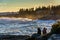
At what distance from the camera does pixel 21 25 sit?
5.84 metres

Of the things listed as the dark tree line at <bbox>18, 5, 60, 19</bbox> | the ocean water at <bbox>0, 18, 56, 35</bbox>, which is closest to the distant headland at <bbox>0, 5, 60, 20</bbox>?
the dark tree line at <bbox>18, 5, 60, 19</bbox>

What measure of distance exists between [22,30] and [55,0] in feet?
4.88

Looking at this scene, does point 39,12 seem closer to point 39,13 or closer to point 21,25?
point 39,13

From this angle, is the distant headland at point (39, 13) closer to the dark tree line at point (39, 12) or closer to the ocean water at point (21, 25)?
the dark tree line at point (39, 12)

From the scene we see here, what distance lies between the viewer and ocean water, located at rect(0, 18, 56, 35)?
5.64 metres

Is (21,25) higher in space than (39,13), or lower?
lower

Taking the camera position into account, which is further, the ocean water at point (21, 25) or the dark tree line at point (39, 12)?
the dark tree line at point (39, 12)

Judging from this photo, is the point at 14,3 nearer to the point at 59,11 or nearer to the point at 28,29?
the point at 28,29

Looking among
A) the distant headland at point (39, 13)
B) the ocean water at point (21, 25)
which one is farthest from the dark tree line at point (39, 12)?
the ocean water at point (21, 25)

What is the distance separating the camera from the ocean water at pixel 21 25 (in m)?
5.64

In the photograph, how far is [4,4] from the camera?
6.02m

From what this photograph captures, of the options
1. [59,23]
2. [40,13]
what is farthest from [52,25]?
[40,13]

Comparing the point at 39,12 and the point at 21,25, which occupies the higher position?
the point at 39,12

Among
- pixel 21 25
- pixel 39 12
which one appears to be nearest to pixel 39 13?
pixel 39 12
